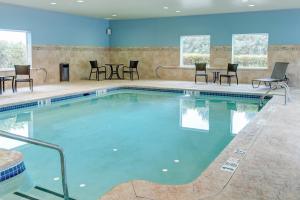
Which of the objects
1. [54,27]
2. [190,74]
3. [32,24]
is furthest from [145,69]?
[32,24]

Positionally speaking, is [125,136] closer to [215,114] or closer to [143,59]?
[215,114]

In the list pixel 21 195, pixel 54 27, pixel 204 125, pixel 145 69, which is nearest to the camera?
pixel 21 195

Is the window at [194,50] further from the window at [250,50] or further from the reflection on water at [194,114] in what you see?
the reflection on water at [194,114]

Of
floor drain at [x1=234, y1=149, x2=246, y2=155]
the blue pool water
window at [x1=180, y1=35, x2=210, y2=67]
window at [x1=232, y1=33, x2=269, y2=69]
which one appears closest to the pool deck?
floor drain at [x1=234, y1=149, x2=246, y2=155]

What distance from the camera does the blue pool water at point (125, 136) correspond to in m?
3.56

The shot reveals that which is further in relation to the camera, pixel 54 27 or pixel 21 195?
pixel 54 27

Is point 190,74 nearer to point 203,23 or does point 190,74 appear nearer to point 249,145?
point 203,23

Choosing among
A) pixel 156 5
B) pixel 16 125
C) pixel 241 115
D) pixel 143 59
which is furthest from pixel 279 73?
pixel 16 125

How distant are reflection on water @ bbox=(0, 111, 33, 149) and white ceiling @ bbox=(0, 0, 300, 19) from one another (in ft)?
11.9

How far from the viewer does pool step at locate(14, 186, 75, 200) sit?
300 centimetres

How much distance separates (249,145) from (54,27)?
897cm

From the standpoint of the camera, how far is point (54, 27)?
11047mm

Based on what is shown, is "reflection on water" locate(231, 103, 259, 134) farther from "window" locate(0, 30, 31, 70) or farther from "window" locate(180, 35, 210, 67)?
"window" locate(0, 30, 31, 70)

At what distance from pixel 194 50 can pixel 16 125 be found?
7864 millimetres
